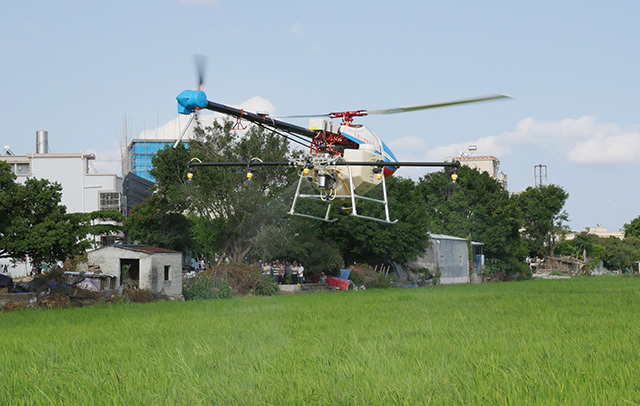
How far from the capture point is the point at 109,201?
55.4m

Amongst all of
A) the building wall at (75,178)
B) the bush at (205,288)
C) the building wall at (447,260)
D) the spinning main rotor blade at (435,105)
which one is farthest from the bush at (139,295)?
the building wall at (75,178)

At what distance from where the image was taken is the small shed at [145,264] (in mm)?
27734

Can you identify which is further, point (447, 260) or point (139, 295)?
point (447, 260)

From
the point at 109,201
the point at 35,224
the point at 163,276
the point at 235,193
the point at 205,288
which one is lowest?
the point at 205,288

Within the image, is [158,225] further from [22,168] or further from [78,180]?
[22,168]

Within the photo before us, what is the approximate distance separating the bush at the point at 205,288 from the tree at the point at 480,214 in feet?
99.8

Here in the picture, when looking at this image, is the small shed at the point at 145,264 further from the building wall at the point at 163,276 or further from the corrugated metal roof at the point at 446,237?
the corrugated metal roof at the point at 446,237

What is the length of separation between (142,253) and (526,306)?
Result: 14861 mm

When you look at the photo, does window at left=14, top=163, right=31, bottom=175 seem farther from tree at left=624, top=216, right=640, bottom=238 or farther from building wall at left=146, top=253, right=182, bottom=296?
tree at left=624, top=216, right=640, bottom=238

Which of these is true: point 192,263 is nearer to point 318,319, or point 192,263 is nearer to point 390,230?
point 390,230

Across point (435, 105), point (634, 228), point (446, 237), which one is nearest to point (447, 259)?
point (446, 237)

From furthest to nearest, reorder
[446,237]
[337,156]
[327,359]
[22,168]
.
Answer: [22,168]
[446,237]
[337,156]
[327,359]

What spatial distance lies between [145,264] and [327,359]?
19285 millimetres

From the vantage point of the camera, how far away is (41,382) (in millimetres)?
8406
